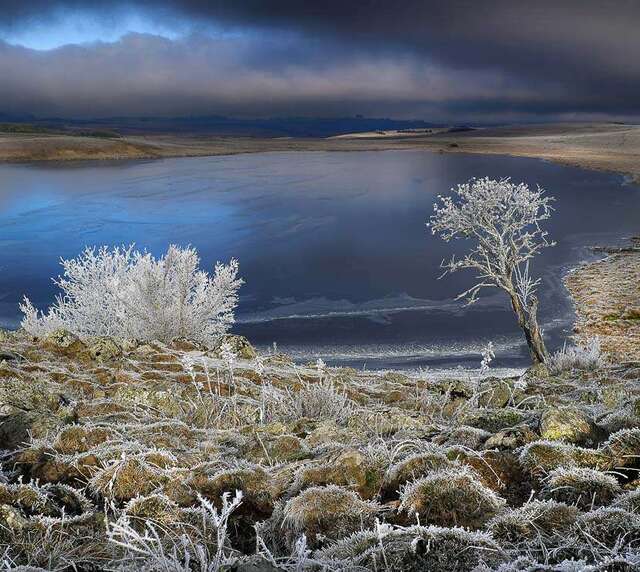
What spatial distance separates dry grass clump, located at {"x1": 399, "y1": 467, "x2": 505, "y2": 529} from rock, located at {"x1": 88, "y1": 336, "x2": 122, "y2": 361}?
7.11 meters

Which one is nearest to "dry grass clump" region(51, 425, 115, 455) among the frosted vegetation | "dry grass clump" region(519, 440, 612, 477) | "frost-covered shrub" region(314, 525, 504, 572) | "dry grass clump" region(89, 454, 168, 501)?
the frosted vegetation

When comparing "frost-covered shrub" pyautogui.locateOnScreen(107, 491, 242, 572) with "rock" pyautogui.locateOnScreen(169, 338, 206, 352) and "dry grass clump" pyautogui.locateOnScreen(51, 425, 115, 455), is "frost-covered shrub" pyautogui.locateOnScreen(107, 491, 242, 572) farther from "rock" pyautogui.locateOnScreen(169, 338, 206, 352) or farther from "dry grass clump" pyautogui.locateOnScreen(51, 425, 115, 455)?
"rock" pyautogui.locateOnScreen(169, 338, 206, 352)

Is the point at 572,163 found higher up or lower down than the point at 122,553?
higher up

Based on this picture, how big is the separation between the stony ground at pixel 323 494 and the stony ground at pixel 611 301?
14.1 metres

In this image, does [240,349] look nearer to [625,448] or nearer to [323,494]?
[323,494]

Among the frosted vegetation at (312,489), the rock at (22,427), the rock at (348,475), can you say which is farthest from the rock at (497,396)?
the rock at (22,427)

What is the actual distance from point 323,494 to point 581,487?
1.18 metres

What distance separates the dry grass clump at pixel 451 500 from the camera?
2.45 metres

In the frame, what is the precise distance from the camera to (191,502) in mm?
2824

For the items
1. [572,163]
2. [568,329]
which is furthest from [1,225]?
[572,163]

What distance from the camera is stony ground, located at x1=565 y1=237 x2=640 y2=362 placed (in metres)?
18.9

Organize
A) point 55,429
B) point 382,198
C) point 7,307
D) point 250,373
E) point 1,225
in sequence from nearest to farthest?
1. point 55,429
2. point 250,373
3. point 7,307
4. point 1,225
5. point 382,198

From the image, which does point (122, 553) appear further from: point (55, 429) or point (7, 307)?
point (7, 307)

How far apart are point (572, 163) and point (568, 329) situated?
70807mm
